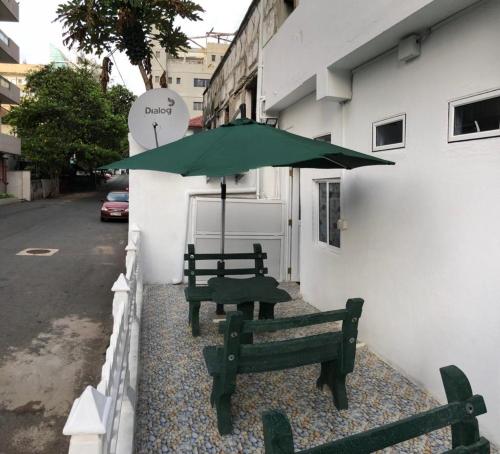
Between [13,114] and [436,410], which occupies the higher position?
[13,114]

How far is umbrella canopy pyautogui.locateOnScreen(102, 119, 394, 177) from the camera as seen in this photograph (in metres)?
3.27

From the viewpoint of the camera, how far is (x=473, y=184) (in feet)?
10.1

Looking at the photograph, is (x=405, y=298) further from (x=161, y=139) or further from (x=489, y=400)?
(x=161, y=139)

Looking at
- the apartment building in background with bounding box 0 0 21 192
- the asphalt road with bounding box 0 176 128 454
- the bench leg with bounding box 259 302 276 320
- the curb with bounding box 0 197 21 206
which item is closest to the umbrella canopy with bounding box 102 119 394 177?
the bench leg with bounding box 259 302 276 320

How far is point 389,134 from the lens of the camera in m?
4.24

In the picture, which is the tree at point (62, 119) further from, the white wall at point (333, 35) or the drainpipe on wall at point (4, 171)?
the white wall at point (333, 35)

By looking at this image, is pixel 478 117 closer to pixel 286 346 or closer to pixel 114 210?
pixel 286 346

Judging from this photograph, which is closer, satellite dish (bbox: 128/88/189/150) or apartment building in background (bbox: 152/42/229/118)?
satellite dish (bbox: 128/88/189/150)

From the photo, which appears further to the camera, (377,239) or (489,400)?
(377,239)

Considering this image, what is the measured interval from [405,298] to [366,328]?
2.75 feet

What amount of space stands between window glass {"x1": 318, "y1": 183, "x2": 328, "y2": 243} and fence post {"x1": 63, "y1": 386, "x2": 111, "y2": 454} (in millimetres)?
4549

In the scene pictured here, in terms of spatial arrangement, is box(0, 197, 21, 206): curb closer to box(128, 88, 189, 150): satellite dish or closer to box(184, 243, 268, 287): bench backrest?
box(128, 88, 189, 150): satellite dish

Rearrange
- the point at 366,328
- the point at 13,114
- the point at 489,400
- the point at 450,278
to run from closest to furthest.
Result: the point at 489,400
the point at 450,278
the point at 366,328
the point at 13,114

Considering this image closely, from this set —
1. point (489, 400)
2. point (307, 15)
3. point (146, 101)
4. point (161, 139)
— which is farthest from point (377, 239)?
point (146, 101)
